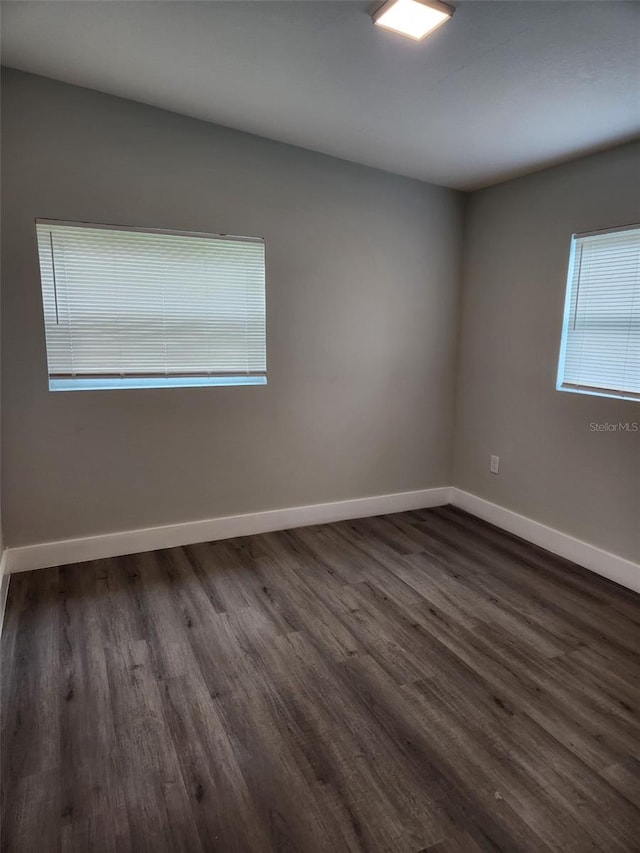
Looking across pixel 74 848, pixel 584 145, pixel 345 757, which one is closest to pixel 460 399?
pixel 584 145

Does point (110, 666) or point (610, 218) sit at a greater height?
point (610, 218)

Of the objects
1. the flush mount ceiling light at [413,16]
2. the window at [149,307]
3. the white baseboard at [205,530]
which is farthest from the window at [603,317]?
the window at [149,307]

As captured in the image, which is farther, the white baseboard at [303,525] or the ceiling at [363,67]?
the white baseboard at [303,525]

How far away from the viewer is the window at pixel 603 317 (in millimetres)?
2672

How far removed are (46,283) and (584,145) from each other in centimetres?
294

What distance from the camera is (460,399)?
12.8 ft

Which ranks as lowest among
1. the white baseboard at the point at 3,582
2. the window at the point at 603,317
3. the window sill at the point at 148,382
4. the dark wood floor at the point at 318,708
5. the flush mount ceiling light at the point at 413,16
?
the dark wood floor at the point at 318,708

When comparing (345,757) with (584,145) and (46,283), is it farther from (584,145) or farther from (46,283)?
(584,145)

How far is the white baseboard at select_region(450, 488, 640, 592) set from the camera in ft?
9.08

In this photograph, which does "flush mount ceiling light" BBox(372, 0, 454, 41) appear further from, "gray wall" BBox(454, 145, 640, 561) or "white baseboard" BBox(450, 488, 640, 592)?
"white baseboard" BBox(450, 488, 640, 592)

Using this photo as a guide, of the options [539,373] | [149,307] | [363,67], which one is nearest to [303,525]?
[149,307]

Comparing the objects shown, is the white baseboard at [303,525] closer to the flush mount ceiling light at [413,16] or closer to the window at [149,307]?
the window at [149,307]

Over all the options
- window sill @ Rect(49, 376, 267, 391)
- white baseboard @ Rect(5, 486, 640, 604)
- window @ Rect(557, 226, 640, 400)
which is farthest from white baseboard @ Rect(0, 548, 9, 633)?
window @ Rect(557, 226, 640, 400)

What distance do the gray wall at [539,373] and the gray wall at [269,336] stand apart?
225 millimetres
